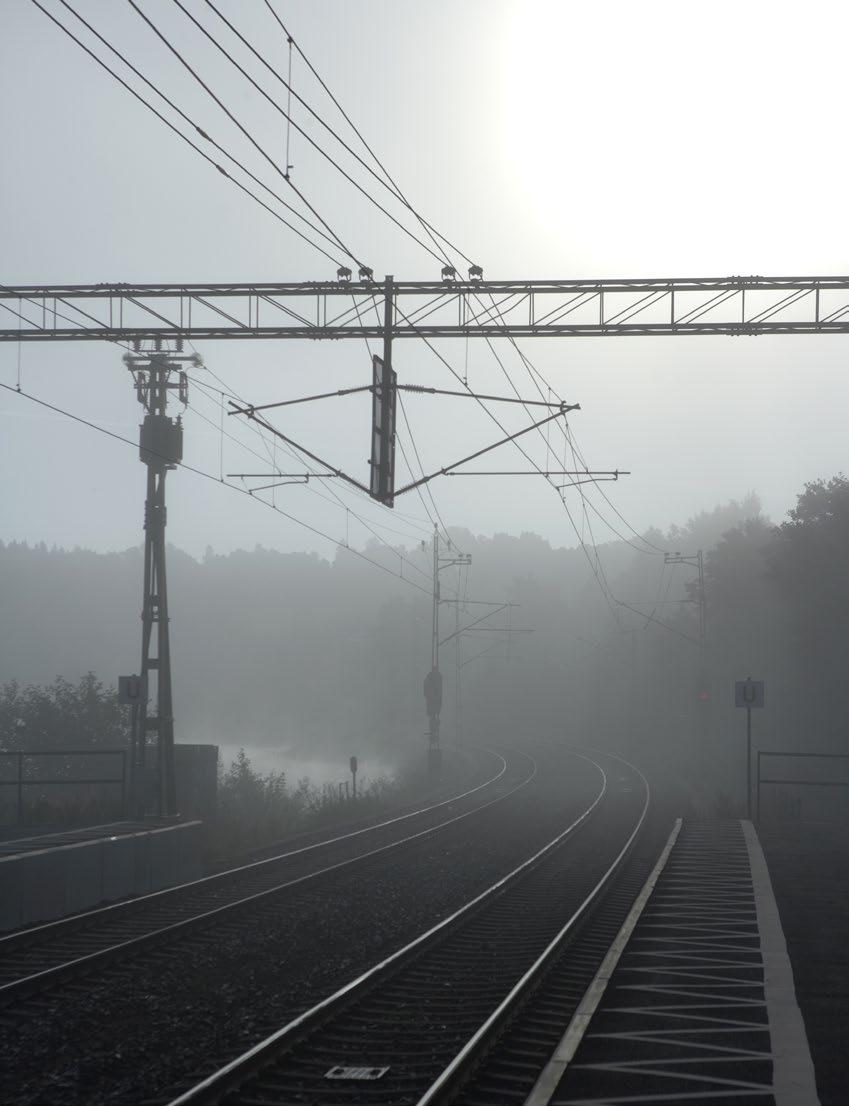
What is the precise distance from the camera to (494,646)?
342ft

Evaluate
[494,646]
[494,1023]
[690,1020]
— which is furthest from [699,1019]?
[494,646]

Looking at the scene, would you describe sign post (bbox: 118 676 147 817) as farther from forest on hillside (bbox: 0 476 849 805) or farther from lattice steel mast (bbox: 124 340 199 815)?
forest on hillside (bbox: 0 476 849 805)

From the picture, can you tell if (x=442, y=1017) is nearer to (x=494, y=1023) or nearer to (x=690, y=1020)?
(x=494, y=1023)

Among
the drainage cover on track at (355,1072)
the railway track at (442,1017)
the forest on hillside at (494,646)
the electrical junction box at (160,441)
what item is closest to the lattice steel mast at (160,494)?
the electrical junction box at (160,441)

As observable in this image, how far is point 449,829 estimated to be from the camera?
26828mm

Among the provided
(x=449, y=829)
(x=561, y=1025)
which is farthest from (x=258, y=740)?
(x=561, y=1025)

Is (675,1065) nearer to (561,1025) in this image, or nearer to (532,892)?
(561,1025)

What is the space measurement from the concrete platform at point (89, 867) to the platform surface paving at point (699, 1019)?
23.8ft

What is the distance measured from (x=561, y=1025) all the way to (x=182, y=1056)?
289 cm

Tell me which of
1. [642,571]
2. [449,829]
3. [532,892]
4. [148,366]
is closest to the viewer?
[532,892]

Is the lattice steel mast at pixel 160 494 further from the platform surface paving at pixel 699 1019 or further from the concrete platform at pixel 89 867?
the platform surface paving at pixel 699 1019

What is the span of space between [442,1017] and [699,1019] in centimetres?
202

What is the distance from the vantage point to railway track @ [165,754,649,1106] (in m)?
7.41

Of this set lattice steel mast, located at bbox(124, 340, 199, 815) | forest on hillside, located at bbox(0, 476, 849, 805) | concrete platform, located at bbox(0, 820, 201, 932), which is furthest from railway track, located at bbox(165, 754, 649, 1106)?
forest on hillside, located at bbox(0, 476, 849, 805)
